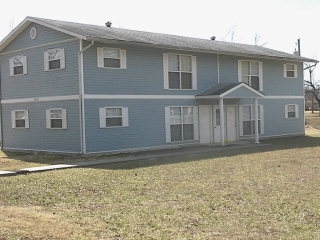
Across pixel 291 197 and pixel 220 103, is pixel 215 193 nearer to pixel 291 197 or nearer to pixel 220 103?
pixel 291 197

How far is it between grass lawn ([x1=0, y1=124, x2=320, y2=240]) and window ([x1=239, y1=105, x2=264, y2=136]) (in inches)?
407

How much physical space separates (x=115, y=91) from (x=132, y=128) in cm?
176

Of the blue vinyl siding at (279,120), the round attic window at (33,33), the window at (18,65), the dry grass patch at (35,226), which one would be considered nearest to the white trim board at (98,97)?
the window at (18,65)

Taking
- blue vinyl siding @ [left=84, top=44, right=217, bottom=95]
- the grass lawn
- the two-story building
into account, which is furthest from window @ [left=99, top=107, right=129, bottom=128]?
the grass lawn

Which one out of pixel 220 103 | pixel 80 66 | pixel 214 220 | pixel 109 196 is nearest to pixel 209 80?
pixel 220 103

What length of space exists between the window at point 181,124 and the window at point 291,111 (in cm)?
788

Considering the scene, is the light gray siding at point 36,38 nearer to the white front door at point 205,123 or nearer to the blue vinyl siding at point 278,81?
the white front door at point 205,123

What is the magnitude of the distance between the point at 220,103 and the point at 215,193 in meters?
13.1

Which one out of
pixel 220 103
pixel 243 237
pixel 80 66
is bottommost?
pixel 243 237

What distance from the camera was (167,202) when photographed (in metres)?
9.27

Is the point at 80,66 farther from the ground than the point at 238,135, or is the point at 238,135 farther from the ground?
the point at 80,66

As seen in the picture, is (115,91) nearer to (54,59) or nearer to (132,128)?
(132,128)

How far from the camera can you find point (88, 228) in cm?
718

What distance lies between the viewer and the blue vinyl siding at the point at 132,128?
19.1 meters
